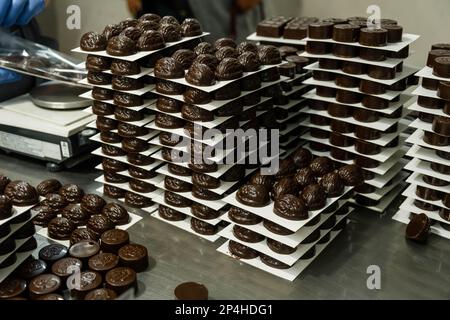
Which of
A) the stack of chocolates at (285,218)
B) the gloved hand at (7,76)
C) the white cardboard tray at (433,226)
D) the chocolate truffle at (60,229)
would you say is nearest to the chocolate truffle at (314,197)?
the stack of chocolates at (285,218)

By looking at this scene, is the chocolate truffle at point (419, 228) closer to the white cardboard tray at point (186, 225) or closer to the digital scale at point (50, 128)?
the white cardboard tray at point (186, 225)

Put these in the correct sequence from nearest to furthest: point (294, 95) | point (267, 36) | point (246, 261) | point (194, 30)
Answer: point (246, 261) < point (194, 30) < point (294, 95) < point (267, 36)

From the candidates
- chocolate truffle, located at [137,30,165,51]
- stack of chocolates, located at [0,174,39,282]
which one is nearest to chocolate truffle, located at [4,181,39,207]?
stack of chocolates, located at [0,174,39,282]

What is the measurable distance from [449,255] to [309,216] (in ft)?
2.11

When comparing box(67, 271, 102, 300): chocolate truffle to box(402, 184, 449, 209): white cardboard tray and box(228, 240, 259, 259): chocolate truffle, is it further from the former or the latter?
box(402, 184, 449, 209): white cardboard tray

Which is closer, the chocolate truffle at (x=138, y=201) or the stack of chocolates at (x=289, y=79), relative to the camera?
the chocolate truffle at (x=138, y=201)

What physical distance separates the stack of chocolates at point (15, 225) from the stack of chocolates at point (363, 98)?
1.35 m

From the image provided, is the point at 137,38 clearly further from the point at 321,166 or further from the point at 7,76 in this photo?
the point at 7,76

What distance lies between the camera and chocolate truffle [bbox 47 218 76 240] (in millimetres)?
2273

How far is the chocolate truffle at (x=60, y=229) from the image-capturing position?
2273 mm

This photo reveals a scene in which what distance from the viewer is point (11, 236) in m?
1.98

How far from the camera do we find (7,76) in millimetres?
3010
